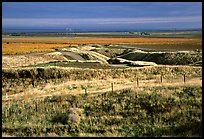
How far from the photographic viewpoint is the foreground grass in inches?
939

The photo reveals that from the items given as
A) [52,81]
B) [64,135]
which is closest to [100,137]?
[64,135]

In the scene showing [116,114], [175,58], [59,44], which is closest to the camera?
[116,114]

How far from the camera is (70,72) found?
154 feet

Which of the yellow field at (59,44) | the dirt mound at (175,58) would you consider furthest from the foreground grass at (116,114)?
the yellow field at (59,44)

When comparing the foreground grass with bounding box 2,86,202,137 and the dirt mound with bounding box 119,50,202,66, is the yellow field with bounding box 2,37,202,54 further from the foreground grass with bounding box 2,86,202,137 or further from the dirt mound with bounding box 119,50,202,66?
the foreground grass with bounding box 2,86,202,137

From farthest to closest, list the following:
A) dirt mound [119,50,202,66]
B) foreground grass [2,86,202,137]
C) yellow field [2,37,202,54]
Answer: yellow field [2,37,202,54] → dirt mound [119,50,202,66] → foreground grass [2,86,202,137]

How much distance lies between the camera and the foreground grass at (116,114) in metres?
23.8

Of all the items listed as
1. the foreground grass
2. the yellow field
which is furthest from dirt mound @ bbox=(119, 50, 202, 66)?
the foreground grass

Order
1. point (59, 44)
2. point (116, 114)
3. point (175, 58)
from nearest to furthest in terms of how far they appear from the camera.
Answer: point (116, 114) < point (175, 58) < point (59, 44)

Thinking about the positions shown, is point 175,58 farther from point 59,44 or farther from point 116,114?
point 59,44

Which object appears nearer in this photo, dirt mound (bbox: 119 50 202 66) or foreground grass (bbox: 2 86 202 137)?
foreground grass (bbox: 2 86 202 137)

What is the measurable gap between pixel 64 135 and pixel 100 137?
2.80m

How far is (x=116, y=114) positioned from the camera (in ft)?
86.1

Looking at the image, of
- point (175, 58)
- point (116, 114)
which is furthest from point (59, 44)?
point (116, 114)
